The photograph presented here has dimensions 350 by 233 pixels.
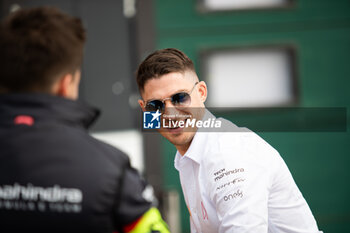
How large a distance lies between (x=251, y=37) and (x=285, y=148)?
144cm

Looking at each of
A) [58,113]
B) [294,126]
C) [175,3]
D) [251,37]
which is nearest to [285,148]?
[294,126]

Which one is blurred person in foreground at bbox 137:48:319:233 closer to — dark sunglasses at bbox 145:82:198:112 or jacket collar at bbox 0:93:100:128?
dark sunglasses at bbox 145:82:198:112

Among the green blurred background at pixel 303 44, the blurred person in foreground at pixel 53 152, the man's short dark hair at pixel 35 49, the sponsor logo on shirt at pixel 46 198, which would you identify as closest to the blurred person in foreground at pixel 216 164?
the blurred person in foreground at pixel 53 152

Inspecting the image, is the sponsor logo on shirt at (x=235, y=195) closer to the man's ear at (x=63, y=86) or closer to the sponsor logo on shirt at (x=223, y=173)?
the sponsor logo on shirt at (x=223, y=173)

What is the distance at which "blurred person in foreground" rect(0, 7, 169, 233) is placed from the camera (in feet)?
3.90

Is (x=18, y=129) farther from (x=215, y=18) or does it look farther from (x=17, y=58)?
(x=215, y=18)

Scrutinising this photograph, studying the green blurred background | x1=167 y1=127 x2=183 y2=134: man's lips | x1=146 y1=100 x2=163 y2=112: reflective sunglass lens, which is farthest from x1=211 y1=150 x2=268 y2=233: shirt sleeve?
the green blurred background

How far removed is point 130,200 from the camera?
4.10 ft

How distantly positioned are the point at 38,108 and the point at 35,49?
188 mm

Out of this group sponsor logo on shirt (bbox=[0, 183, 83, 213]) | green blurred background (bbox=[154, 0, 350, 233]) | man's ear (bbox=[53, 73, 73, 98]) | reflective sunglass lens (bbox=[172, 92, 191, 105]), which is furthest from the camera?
green blurred background (bbox=[154, 0, 350, 233])

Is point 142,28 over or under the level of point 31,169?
over

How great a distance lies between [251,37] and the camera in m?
4.88

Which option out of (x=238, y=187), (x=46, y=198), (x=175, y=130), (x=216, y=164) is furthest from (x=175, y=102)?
(x=46, y=198)

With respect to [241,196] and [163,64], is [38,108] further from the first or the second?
[241,196]
